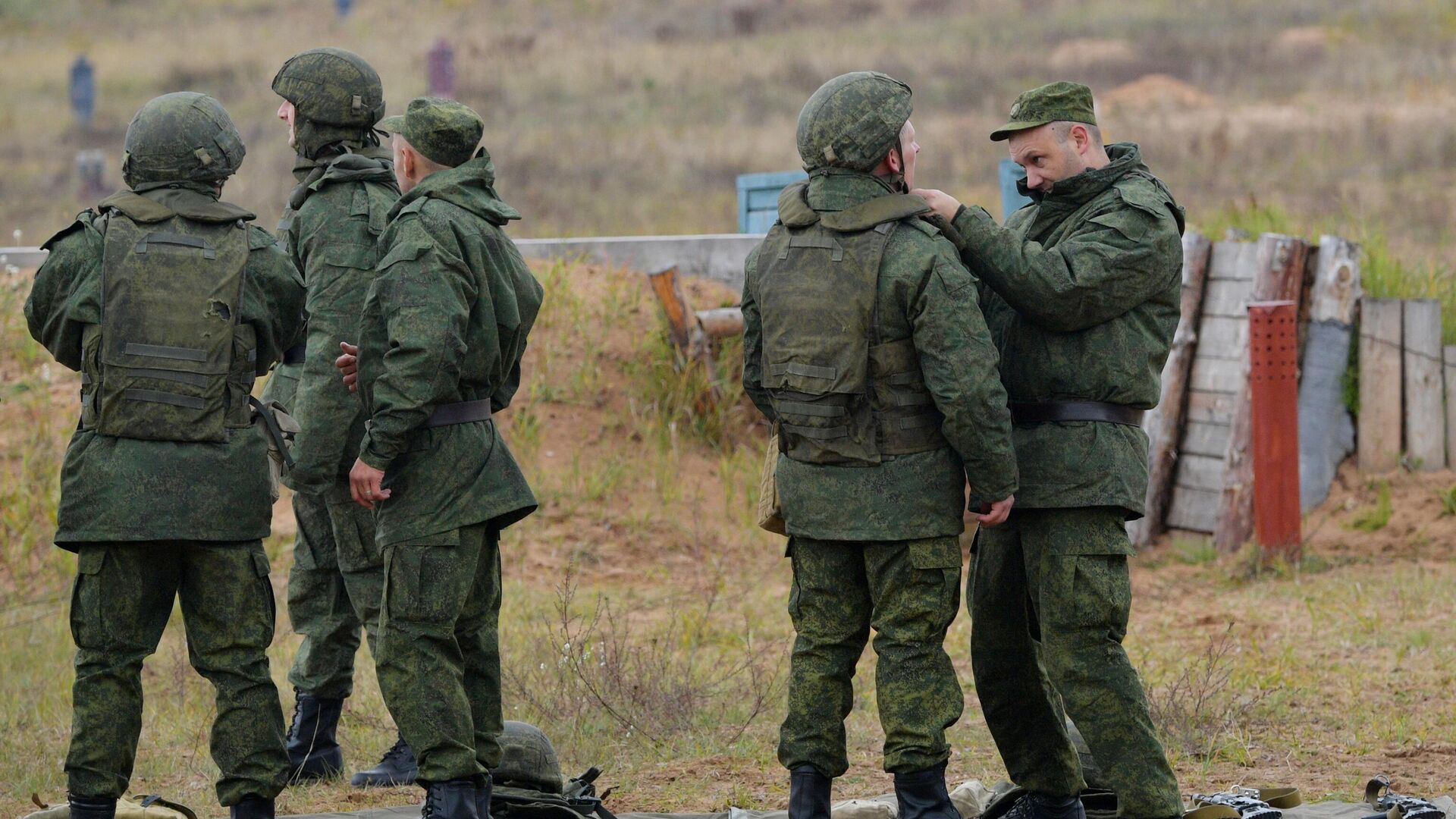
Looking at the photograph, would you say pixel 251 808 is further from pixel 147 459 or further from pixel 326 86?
pixel 326 86

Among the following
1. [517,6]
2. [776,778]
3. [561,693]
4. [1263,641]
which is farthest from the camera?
[517,6]

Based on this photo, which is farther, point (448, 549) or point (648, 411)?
point (648, 411)

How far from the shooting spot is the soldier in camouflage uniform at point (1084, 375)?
467 cm

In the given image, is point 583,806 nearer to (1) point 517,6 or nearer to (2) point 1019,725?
(2) point 1019,725

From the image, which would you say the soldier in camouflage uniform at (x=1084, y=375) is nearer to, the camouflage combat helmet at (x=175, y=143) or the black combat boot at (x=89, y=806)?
the camouflage combat helmet at (x=175, y=143)

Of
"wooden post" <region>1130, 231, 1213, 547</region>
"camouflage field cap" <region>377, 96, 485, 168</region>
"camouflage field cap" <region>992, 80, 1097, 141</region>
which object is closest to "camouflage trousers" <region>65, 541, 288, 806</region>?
"camouflage field cap" <region>377, 96, 485, 168</region>

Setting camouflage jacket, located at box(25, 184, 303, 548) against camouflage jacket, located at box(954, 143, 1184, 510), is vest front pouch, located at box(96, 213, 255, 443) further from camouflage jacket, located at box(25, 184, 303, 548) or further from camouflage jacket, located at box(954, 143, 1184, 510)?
camouflage jacket, located at box(954, 143, 1184, 510)

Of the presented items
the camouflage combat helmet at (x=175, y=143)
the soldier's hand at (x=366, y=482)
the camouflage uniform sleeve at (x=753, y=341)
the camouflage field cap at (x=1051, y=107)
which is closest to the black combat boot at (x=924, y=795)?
the camouflage uniform sleeve at (x=753, y=341)

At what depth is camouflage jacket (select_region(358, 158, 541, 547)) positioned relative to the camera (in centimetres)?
465

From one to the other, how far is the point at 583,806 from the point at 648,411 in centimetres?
532

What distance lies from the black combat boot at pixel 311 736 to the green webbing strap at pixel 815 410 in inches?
87.7

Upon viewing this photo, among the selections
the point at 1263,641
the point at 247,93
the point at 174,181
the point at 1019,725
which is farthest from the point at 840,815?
the point at 247,93

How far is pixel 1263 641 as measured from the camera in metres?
7.86

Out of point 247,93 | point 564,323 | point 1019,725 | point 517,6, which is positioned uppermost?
point 517,6
